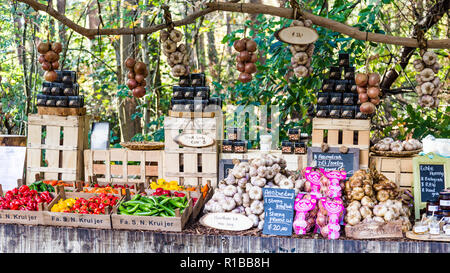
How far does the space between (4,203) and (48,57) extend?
1.34 metres

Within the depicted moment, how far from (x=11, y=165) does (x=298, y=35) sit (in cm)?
311

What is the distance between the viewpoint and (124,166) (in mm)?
4668

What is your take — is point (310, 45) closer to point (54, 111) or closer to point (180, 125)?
point (180, 125)

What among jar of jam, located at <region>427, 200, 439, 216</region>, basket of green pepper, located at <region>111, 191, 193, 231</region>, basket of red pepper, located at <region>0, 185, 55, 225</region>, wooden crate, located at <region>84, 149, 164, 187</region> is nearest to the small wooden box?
basket of green pepper, located at <region>111, 191, 193, 231</region>

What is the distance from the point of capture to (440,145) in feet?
13.2

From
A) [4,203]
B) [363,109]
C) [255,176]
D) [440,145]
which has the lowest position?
[4,203]

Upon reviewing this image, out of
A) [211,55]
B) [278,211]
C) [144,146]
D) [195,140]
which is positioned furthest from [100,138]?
[211,55]

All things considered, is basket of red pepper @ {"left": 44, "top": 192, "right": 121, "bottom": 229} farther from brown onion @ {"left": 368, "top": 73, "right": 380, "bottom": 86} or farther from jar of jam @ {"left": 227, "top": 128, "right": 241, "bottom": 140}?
brown onion @ {"left": 368, "top": 73, "right": 380, "bottom": 86}

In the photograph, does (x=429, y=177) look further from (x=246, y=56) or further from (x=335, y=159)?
(x=246, y=56)

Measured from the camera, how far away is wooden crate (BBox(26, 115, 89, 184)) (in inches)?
184
